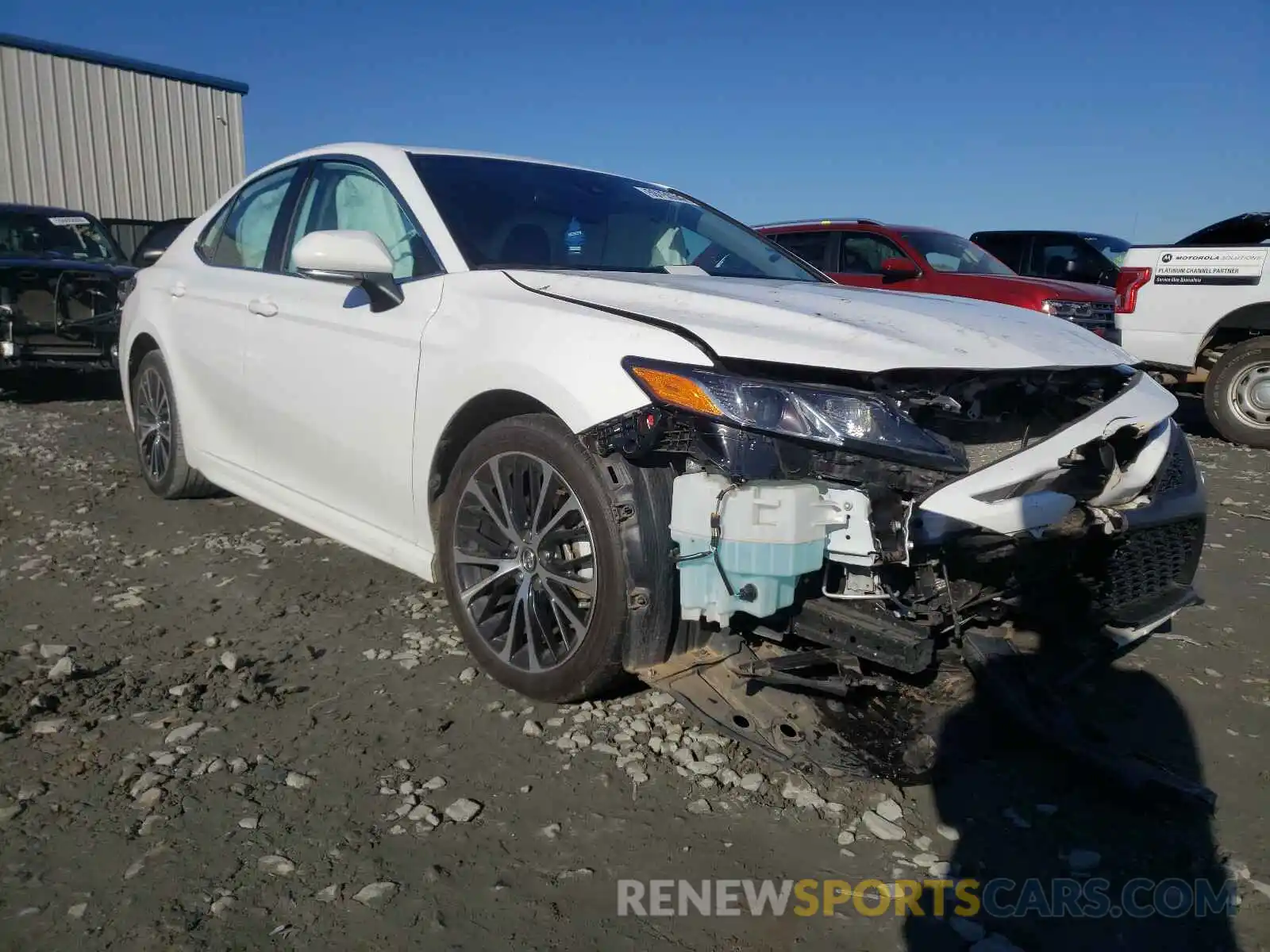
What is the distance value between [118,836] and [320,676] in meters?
0.94

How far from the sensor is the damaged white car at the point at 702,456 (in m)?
2.34

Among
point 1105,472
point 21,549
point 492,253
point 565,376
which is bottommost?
point 21,549

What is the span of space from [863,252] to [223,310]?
715 centimetres

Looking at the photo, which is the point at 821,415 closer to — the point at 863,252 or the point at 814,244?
the point at 863,252

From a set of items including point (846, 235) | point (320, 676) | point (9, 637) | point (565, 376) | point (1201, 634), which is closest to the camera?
point (565, 376)

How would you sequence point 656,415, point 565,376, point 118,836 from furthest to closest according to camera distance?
point 565,376 → point 656,415 → point 118,836

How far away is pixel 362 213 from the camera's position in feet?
12.1

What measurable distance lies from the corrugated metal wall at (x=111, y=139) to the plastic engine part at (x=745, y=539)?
678 inches

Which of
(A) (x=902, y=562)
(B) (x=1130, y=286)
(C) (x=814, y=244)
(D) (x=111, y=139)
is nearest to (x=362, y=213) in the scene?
(A) (x=902, y=562)

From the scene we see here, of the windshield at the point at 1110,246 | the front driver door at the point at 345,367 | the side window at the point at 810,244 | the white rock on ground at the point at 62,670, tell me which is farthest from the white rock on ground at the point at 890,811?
the windshield at the point at 1110,246

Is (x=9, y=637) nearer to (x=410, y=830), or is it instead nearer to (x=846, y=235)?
(x=410, y=830)

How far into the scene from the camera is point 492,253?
326 centimetres

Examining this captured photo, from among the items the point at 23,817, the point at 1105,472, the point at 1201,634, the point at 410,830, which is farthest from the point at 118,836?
the point at 1201,634

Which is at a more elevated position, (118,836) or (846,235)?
(846,235)
